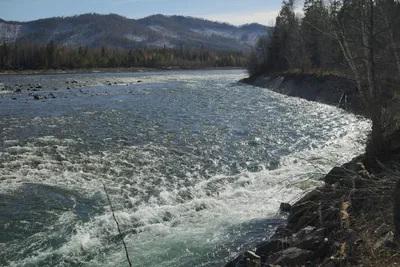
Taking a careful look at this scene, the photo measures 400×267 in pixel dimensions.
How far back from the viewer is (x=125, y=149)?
18.2m

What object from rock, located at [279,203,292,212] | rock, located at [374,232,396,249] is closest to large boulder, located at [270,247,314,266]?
rock, located at [374,232,396,249]

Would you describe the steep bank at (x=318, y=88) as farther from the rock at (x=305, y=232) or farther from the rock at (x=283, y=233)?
the rock at (x=305, y=232)

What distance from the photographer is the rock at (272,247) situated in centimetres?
774

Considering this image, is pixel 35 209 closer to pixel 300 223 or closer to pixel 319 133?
pixel 300 223

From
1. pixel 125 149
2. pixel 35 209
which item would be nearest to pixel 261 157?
pixel 125 149

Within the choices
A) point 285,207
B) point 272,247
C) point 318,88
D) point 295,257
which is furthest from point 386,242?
point 318,88

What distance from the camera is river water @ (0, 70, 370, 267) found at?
368 inches

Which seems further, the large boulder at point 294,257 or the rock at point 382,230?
Answer: the large boulder at point 294,257

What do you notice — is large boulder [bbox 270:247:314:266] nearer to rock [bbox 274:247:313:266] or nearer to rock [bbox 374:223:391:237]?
rock [bbox 274:247:313:266]

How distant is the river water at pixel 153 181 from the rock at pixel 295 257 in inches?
57.2

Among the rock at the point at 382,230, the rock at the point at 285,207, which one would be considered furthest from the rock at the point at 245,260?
the rock at the point at 285,207

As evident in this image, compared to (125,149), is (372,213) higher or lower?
higher

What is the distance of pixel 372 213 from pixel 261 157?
11.8 m

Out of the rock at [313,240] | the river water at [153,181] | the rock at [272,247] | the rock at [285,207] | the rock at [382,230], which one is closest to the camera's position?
the rock at [382,230]
